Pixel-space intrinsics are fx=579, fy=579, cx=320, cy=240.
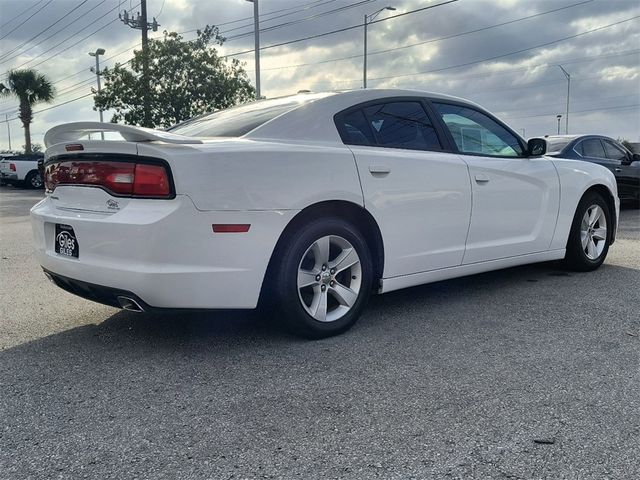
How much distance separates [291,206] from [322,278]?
0.52 metres

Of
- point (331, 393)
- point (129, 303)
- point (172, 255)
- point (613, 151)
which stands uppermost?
point (613, 151)

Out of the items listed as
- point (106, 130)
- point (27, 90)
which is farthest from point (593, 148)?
point (27, 90)

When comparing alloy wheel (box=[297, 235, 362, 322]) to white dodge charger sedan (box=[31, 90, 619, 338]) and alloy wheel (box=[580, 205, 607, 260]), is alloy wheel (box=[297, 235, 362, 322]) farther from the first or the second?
alloy wheel (box=[580, 205, 607, 260])

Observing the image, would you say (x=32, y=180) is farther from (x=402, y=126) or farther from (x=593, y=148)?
(x=402, y=126)

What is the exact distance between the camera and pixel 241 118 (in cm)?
394

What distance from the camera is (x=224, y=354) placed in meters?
3.35

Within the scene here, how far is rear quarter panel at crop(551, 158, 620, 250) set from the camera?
5.12m

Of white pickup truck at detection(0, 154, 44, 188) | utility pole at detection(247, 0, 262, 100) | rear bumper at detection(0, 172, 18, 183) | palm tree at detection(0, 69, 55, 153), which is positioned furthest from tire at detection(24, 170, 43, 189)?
palm tree at detection(0, 69, 55, 153)

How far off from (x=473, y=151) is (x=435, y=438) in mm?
2677

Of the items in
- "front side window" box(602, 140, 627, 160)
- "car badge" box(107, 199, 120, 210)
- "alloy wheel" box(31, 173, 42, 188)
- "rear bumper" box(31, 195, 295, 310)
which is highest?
"front side window" box(602, 140, 627, 160)

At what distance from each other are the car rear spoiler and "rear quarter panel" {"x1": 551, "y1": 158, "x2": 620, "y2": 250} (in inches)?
134

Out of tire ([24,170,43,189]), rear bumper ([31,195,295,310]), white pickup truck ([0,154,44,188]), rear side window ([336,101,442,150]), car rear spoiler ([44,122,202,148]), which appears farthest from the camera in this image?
tire ([24,170,43,189])

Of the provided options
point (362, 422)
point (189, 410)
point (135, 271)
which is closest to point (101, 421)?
point (189, 410)

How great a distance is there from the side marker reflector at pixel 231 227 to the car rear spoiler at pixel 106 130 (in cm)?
49
